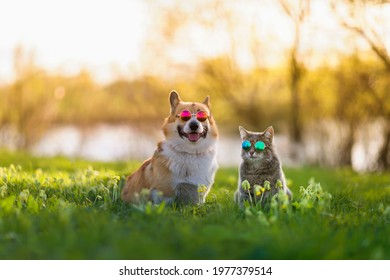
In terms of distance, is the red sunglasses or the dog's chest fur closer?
the red sunglasses

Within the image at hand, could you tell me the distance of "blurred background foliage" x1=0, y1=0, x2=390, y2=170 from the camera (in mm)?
12141

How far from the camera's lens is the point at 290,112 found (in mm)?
15016

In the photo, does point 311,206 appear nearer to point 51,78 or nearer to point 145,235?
point 145,235

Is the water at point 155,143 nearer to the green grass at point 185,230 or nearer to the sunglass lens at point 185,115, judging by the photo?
the green grass at point 185,230

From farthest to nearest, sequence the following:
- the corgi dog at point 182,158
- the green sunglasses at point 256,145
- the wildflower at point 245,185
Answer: the corgi dog at point 182,158, the green sunglasses at point 256,145, the wildflower at point 245,185

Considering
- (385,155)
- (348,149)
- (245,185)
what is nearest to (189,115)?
(245,185)

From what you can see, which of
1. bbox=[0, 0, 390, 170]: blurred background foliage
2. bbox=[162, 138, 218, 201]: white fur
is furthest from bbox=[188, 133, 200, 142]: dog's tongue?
bbox=[0, 0, 390, 170]: blurred background foliage

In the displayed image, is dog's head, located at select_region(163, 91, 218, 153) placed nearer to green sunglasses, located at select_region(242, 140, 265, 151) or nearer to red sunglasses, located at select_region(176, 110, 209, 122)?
red sunglasses, located at select_region(176, 110, 209, 122)

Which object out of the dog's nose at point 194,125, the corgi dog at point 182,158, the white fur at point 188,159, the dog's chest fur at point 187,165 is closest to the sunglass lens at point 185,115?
the corgi dog at point 182,158

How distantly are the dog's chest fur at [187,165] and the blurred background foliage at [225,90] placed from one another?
23.1 ft

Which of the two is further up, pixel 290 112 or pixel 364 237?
pixel 290 112

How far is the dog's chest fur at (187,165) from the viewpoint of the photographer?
5.26m
